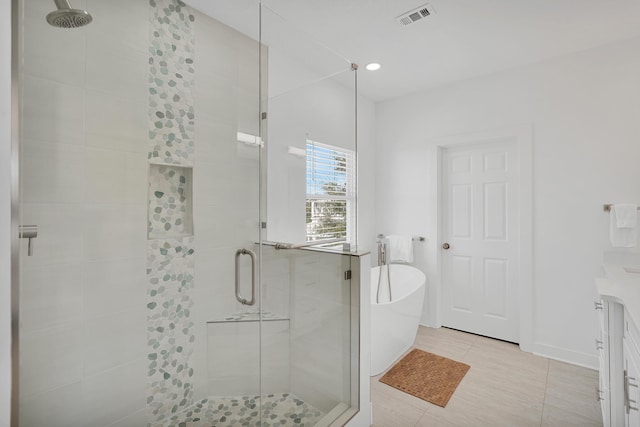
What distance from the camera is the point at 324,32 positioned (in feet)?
7.56

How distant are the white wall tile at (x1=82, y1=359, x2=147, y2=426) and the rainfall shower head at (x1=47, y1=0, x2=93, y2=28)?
1.43 meters

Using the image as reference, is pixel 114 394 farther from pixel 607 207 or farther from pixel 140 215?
pixel 607 207

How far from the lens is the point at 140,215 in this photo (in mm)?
1423

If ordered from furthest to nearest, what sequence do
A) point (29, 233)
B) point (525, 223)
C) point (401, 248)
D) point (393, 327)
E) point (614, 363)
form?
point (401, 248)
point (525, 223)
point (393, 327)
point (614, 363)
point (29, 233)

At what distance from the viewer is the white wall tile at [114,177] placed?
133 centimetres

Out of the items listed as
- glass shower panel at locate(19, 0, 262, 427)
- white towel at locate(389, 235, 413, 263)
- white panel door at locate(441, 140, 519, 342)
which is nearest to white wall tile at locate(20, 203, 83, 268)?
glass shower panel at locate(19, 0, 262, 427)

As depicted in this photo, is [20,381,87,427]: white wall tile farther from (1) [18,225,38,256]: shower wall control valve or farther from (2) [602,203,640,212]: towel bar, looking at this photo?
(2) [602,203,640,212]: towel bar

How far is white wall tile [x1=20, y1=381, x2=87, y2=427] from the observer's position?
3.90 feet

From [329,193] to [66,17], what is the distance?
1.34 m

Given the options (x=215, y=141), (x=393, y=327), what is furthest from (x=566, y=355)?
(x=215, y=141)

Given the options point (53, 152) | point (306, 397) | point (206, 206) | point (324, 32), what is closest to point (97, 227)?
point (53, 152)

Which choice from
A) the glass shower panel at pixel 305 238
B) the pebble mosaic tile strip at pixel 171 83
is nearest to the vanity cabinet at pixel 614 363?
the glass shower panel at pixel 305 238

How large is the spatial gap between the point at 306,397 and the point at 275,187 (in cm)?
112

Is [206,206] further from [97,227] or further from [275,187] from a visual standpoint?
[97,227]
